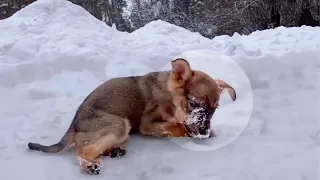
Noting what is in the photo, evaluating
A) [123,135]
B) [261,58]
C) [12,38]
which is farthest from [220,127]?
[12,38]

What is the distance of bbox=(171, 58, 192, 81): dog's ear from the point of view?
4.68 meters

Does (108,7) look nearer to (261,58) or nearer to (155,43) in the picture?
(155,43)

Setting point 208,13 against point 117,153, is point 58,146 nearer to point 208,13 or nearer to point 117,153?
point 117,153

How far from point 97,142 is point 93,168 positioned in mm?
281

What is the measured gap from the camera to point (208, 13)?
63.3 ft

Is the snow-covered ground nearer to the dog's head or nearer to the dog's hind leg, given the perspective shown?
the dog's hind leg

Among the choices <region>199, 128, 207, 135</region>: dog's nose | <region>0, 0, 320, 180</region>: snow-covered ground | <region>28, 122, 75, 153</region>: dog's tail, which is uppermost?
<region>199, 128, 207, 135</region>: dog's nose

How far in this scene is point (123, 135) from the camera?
445 cm

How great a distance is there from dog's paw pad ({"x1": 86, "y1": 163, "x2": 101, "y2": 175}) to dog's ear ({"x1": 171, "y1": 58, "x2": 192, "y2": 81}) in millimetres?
1175

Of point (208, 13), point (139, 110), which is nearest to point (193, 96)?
point (139, 110)

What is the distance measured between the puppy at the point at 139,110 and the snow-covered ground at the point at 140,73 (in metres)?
0.12

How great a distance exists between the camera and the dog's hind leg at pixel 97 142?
13.3 feet

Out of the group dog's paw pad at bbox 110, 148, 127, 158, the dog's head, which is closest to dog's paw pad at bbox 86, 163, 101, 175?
dog's paw pad at bbox 110, 148, 127, 158

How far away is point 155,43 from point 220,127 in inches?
121
